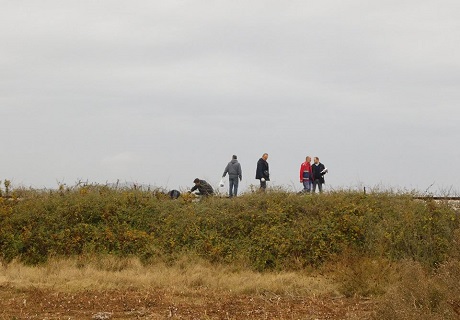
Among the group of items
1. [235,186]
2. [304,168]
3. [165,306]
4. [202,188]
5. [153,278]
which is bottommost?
[165,306]

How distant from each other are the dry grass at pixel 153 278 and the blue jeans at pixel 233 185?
5139mm

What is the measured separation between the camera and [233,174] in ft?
81.1

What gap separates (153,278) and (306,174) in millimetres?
9460

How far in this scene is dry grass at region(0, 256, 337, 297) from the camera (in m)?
17.1

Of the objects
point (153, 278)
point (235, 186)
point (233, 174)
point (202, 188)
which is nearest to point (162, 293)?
point (153, 278)

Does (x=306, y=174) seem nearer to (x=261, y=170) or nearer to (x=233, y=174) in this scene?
(x=261, y=170)

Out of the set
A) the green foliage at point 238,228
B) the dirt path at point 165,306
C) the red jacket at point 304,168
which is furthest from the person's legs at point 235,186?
the dirt path at point 165,306

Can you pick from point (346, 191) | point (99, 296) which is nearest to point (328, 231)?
point (346, 191)

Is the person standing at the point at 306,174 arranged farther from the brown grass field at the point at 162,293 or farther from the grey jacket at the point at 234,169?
the brown grass field at the point at 162,293

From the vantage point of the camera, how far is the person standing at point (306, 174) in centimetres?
2542

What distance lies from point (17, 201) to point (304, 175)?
1096cm

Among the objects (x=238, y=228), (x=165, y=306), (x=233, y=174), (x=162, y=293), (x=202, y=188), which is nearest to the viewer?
(x=165, y=306)

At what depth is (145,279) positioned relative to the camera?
18078mm

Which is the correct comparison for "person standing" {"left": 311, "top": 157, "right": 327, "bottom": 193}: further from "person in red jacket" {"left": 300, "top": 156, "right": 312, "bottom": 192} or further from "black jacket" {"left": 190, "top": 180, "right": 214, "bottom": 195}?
"black jacket" {"left": 190, "top": 180, "right": 214, "bottom": 195}
